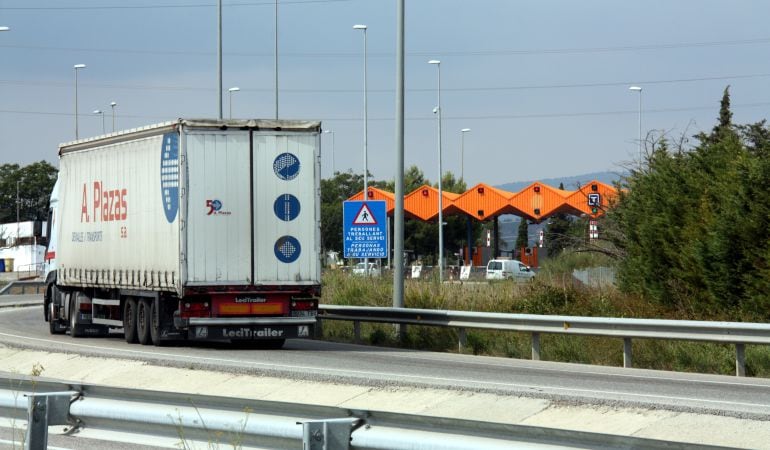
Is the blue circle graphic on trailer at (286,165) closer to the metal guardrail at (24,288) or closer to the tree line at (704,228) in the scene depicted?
the tree line at (704,228)

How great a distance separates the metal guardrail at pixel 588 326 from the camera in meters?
17.5

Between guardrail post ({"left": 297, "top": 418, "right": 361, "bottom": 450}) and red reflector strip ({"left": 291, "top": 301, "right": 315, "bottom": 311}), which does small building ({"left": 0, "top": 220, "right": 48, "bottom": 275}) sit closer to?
red reflector strip ({"left": 291, "top": 301, "right": 315, "bottom": 311})

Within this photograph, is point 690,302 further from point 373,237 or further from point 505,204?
point 505,204

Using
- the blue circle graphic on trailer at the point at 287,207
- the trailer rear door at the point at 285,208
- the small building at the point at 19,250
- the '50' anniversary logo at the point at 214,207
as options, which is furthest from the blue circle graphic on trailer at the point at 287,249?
the small building at the point at 19,250

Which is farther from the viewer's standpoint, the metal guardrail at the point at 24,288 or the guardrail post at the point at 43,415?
the metal guardrail at the point at 24,288

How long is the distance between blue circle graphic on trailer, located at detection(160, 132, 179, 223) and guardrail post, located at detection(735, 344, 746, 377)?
9.31m

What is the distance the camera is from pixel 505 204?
216 feet

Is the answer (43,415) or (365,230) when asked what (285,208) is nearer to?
(365,230)

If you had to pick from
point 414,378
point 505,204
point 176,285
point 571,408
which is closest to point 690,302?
point 176,285

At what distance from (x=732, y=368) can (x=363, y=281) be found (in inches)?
463

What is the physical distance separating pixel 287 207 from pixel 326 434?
15718 millimetres

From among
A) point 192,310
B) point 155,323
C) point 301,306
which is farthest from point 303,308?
point 155,323

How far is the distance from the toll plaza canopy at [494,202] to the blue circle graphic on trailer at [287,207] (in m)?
39.6

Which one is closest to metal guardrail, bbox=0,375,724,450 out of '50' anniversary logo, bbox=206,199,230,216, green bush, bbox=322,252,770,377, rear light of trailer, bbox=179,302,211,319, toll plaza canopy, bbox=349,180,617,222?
green bush, bbox=322,252,770,377
